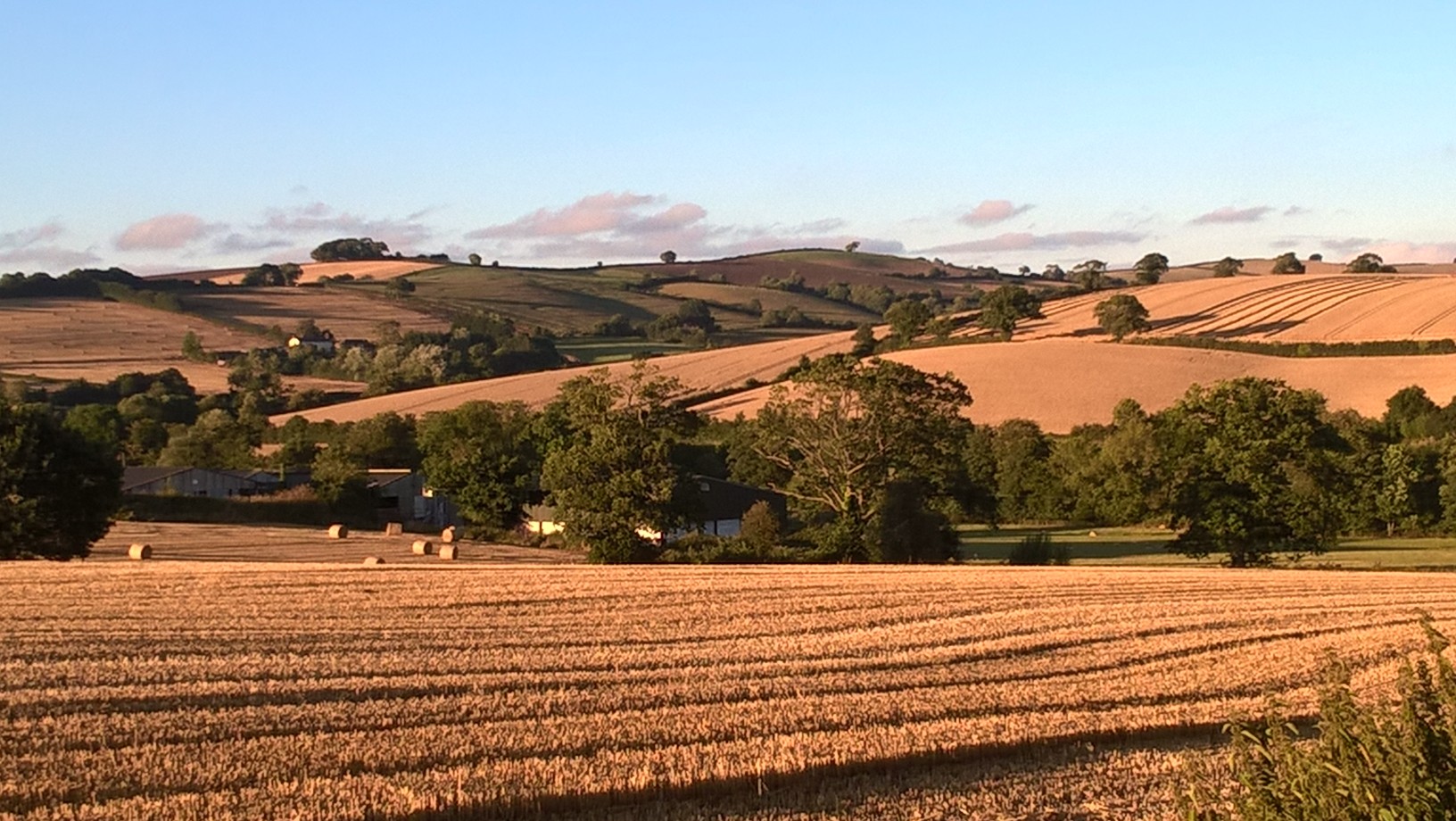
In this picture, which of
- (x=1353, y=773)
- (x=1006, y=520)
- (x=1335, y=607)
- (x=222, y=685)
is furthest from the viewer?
(x=1006, y=520)

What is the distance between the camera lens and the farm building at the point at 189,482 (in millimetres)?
72000

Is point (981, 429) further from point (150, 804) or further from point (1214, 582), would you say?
point (150, 804)

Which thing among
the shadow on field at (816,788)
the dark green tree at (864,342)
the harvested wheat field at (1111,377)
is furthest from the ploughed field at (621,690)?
the dark green tree at (864,342)

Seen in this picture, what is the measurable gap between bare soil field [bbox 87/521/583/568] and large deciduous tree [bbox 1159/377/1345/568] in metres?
20.2

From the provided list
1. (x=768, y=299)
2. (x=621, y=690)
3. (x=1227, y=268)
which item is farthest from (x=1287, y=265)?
(x=621, y=690)

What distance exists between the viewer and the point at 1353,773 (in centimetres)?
734

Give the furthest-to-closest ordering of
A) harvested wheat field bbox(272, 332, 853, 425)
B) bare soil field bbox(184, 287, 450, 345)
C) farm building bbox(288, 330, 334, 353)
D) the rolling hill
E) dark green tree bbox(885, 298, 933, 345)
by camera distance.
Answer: bare soil field bbox(184, 287, 450, 345) → farm building bbox(288, 330, 334, 353) → dark green tree bbox(885, 298, 933, 345) → harvested wheat field bbox(272, 332, 853, 425) → the rolling hill

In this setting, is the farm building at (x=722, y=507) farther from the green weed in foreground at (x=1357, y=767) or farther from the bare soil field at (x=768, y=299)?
the bare soil field at (x=768, y=299)

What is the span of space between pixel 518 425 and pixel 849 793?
6850 centimetres

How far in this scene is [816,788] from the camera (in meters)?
12.4

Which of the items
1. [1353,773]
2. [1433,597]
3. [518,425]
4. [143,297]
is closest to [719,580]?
[1433,597]

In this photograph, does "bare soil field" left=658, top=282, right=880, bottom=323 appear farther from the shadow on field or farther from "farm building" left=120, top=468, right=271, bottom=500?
the shadow on field

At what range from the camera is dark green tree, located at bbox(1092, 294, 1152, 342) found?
103125 millimetres

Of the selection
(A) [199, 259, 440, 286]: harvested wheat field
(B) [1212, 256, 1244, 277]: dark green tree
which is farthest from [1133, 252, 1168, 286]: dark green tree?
(A) [199, 259, 440, 286]: harvested wheat field
